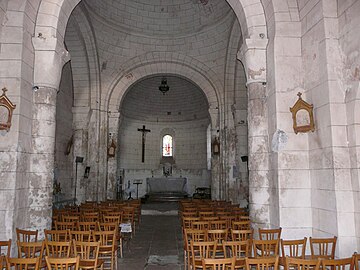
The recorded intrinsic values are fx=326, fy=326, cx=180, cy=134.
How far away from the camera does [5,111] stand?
6.30m

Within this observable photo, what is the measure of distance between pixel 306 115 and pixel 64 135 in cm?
1079

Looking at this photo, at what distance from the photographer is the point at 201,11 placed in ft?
49.9

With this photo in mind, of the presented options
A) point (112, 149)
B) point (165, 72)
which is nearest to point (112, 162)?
point (112, 149)

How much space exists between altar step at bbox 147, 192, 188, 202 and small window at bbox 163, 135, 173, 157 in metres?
4.39

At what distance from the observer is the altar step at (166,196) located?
1825 cm

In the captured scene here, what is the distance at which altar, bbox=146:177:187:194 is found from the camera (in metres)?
19.4

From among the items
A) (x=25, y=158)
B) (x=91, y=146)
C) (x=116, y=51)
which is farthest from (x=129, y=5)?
(x=25, y=158)

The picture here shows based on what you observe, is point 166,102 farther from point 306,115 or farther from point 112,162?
point 306,115

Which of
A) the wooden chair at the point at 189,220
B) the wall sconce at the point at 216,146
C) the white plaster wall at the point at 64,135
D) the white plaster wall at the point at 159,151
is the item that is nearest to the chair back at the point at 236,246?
the wooden chair at the point at 189,220

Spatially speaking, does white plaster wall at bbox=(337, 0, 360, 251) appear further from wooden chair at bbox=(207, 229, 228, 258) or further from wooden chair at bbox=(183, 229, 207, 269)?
wooden chair at bbox=(183, 229, 207, 269)

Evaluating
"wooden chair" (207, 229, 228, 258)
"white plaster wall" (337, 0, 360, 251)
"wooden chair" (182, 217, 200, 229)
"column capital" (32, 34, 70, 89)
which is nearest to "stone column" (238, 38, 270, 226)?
"wooden chair" (207, 229, 228, 258)

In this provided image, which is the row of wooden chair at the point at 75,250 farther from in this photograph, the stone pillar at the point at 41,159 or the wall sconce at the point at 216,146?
the wall sconce at the point at 216,146

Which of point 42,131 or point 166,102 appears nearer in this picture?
point 42,131

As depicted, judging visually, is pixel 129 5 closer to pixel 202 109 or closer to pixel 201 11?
pixel 201 11
